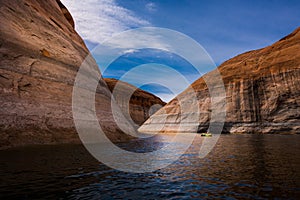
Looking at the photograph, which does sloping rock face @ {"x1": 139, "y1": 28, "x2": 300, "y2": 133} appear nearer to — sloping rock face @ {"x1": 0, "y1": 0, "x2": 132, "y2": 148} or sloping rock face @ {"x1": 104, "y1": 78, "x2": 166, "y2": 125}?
sloping rock face @ {"x1": 0, "y1": 0, "x2": 132, "y2": 148}

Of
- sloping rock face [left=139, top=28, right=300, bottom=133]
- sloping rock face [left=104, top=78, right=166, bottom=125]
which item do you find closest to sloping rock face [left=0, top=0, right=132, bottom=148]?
sloping rock face [left=139, top=28, right=300, bottom=133]

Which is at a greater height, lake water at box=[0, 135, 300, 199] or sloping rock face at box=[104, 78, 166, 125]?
sloping rock face at box=[104, 78, 166, 125]

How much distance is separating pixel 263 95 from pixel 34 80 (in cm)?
5169

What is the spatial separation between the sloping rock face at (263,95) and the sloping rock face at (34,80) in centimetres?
3658

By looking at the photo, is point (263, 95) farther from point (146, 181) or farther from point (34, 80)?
point (146, 181)

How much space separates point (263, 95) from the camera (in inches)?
1994

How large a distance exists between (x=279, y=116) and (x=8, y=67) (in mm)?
51591

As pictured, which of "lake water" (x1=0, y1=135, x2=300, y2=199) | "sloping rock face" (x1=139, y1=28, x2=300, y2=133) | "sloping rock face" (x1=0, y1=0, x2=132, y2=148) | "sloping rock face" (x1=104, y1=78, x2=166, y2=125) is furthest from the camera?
"sloping rock face" (x1=104, y1=78, x2=166, y2=125)

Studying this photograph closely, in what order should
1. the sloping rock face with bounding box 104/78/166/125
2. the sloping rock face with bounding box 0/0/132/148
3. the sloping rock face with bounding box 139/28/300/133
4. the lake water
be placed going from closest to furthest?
1. the lake water
2. the sloping rock face with bounding box 0/0/132/148
3. the sloping rock face with bounding box 139/28/300/133
4. the sloping rock face with bounding box 104/78/166/125

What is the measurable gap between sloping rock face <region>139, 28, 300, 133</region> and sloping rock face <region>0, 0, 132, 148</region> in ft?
120

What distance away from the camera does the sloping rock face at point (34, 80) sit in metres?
16.9

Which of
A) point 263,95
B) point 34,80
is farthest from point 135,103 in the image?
point 34,80

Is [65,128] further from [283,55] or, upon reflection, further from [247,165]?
[283,55]

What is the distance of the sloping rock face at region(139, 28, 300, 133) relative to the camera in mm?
45031
